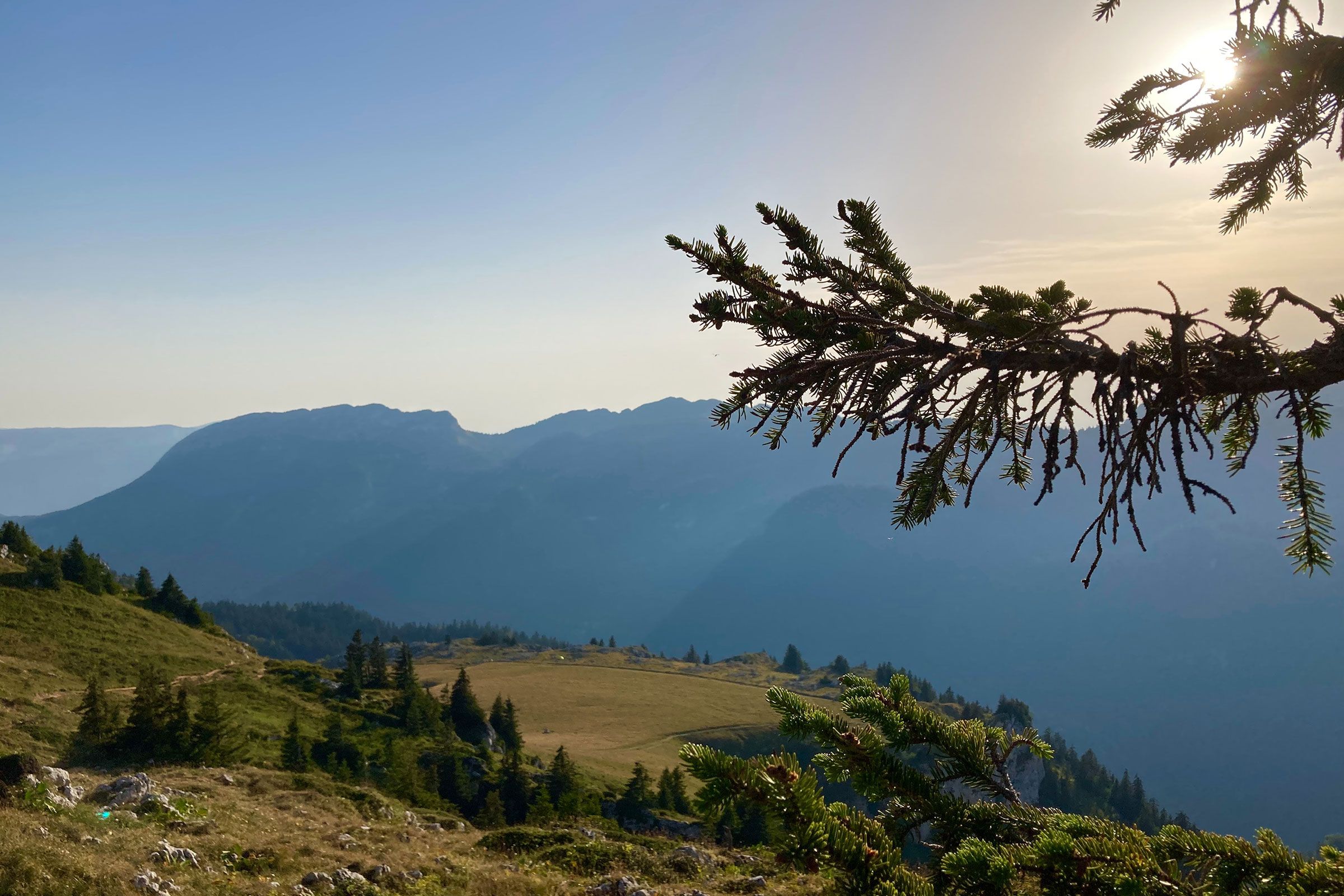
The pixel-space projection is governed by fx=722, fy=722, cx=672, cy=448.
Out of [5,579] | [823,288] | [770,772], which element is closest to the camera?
[770,772]

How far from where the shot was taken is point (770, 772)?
10.4ft

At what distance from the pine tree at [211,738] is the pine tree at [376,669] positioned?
42126 mm

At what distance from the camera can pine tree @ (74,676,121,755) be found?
30328 mm

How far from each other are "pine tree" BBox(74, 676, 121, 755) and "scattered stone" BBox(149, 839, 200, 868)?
18763 millimetres

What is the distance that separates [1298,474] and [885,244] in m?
2.71

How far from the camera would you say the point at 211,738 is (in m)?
31.4

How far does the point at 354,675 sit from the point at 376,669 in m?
10.2

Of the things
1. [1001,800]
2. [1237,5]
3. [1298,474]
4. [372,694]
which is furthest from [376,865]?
[372,694]

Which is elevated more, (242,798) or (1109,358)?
(1109,358)

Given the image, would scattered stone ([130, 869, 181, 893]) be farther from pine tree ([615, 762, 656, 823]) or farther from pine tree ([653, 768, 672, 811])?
pine tree ([653, 768, 672, 811])

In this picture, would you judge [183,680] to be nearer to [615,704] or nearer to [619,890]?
[619,890]

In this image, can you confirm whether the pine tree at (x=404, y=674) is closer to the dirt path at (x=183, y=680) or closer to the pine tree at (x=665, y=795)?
the dirt path at (x=183, y=680)

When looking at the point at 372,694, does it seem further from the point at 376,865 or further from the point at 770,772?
the point at 770,772

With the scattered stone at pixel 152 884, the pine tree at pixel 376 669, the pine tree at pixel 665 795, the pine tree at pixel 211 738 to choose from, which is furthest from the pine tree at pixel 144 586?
the scattered stone at pixel 152 884
